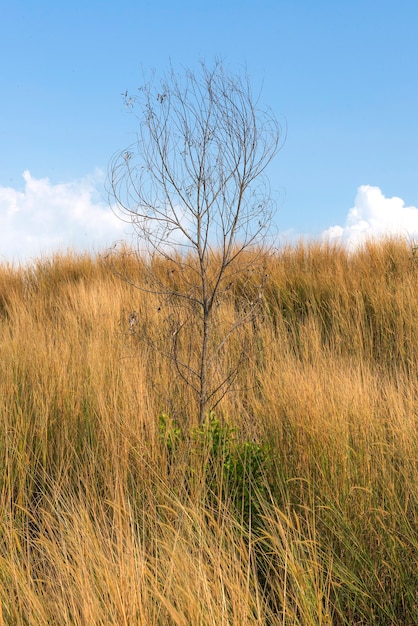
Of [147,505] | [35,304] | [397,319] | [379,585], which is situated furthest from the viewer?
[35,304]

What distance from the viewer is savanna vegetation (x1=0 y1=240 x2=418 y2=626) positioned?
1.92 m

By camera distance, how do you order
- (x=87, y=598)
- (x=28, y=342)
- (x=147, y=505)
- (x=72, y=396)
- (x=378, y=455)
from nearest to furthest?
1. (x=87, y=598)
2. (x=147, y=505)
3. (x=378, y=455)
4. (x=72, y=396)
5. (x=28, y=342)

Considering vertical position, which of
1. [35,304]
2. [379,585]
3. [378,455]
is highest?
[35,304]

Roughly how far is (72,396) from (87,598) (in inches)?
80.2

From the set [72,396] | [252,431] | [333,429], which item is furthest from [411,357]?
[72,396]

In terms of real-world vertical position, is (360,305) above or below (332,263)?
below

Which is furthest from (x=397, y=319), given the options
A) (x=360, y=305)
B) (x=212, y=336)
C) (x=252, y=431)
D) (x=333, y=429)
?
(x=333, y=429)

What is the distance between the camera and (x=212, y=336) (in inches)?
222

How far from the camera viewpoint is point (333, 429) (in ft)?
9.65

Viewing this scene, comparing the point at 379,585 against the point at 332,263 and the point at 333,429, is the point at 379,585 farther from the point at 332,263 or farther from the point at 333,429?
the point at 332,263

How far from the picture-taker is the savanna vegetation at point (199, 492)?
6.31 ft

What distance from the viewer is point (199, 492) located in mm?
2457

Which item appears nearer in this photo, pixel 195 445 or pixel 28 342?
pixel 195 445

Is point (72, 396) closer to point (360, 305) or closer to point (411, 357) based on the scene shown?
point (411, 357)
